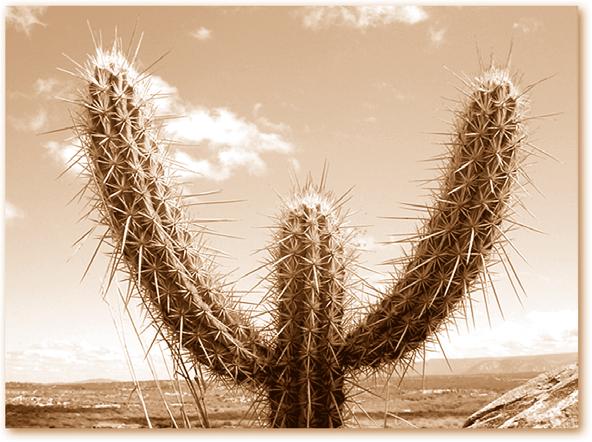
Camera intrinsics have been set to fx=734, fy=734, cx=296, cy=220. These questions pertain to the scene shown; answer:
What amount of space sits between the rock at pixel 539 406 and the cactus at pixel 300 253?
0.55 metres

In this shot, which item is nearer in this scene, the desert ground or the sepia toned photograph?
the sepia toned photograph

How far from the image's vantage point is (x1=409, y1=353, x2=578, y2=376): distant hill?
2.74 metres

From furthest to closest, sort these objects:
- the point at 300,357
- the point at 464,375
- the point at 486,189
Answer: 1. the point at 464,375
2. the point at 300,357
3. the point at 486,189

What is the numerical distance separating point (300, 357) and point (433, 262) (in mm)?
549

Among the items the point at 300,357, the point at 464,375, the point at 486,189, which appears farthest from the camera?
the point at 464,375

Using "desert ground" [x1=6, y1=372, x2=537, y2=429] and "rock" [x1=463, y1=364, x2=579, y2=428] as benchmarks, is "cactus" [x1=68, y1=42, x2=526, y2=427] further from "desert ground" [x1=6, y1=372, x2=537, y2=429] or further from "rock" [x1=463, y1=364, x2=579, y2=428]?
"rock" [x1=463, y1=364, x2=579, y2=428]

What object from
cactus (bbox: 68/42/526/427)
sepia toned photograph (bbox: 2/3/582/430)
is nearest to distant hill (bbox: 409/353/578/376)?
sepia toned photograph (bbox: 2/3/582/430)

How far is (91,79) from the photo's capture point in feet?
7.79

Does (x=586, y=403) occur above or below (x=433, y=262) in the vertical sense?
below

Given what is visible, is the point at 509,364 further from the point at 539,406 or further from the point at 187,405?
the point at 187,405

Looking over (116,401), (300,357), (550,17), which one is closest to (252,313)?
(300,357)

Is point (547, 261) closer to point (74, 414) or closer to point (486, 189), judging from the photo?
point (486, 189)

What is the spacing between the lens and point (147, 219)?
234cm

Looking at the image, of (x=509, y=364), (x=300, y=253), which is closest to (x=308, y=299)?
(x=300, y=253)
